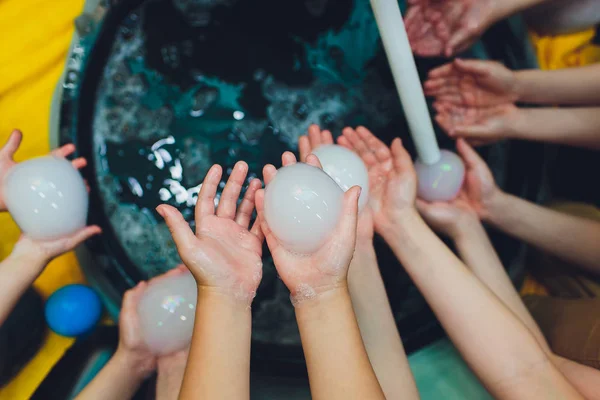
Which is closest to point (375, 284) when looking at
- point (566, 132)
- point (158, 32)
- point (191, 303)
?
point (191, 303)

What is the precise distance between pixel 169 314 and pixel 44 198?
42 centimetres

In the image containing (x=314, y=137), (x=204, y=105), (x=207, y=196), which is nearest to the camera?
(x=207, y=196)

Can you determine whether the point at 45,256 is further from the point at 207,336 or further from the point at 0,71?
the point at 0,71

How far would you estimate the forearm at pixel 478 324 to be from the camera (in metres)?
0.90

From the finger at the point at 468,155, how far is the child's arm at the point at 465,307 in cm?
27

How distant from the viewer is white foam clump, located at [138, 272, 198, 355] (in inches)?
41.7

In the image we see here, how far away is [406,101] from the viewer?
1188 millimetres

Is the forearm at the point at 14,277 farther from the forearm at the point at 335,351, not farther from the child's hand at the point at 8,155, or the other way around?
the forearm at the point at 335,351

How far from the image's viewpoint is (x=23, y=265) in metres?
1.10

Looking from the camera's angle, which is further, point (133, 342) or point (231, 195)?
point (133, 342)

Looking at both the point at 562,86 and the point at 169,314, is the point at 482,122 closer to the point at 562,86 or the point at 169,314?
the point at 562,86

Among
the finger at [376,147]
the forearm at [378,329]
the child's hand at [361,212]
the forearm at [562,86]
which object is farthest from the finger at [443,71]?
the forearm at [378,329]

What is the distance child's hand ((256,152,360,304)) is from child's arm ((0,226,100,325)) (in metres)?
0.65

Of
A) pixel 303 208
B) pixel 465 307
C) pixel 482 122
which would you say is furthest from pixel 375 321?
pixel 482 122
